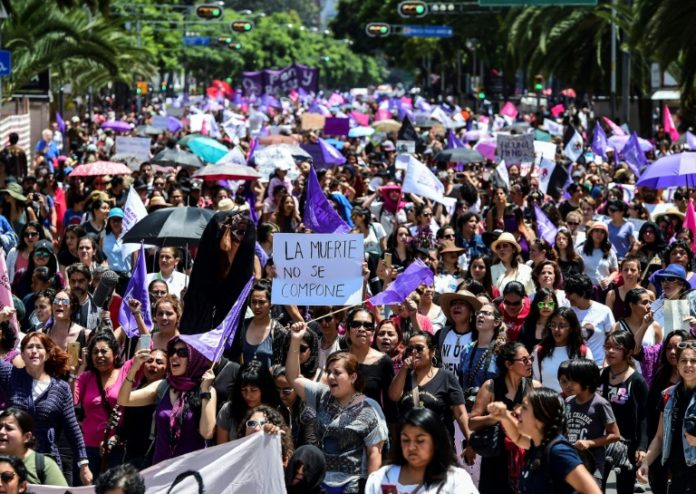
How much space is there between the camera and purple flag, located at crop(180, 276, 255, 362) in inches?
326

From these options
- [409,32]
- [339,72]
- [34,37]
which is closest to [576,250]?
[34,37]

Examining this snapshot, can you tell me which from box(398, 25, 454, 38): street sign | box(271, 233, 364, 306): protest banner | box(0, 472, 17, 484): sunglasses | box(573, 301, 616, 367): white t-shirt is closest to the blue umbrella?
box(573, 301, 616, 367): white t-shirt

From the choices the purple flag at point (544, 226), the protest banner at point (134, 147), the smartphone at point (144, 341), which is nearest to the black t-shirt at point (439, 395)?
the smartphone at point (144, 341)

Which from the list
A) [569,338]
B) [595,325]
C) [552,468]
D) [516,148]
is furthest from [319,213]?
[516,148]

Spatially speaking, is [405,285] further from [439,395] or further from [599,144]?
[599,144]

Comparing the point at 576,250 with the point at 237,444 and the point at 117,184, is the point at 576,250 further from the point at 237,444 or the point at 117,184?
the point at 237,444

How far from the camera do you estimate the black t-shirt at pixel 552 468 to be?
6590mm

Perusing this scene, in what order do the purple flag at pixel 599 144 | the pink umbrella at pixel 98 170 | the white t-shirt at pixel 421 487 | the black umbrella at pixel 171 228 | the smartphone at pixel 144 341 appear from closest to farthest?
1. the white t-shirt at pixel 421 487
2. the smartphone at pixel 144 341
3. the black umbrella at pixel 171 228
4. the pink umbrella at pixel 98 170
5. the purple flag at pixel 599 144

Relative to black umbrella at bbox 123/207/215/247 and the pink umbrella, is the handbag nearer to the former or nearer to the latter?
black umbrella at bbox 123/207/215/247

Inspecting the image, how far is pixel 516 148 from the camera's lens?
2342cm

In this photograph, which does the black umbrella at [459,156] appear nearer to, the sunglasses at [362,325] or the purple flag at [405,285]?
the purple flag at [405,285]

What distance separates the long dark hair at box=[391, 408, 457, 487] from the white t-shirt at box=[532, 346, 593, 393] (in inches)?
131

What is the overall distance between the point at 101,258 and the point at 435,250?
2.88 meters

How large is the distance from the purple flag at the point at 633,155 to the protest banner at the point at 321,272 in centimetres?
1426
